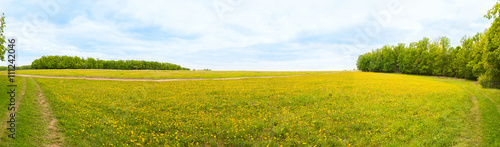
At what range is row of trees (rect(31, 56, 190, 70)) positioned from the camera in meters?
112

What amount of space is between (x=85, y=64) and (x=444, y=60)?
183221 millimetres

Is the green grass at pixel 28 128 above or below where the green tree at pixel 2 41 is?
below

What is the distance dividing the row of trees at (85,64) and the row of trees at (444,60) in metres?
153

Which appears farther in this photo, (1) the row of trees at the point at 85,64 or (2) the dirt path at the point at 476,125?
(1) the row of trees at the point at 85,64

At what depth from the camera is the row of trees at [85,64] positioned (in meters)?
112

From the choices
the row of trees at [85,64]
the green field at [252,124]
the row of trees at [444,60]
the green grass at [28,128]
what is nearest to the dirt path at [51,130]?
the green field at [252,124]

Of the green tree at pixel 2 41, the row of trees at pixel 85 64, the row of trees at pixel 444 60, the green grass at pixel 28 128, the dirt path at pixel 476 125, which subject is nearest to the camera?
the green grass at pixel 28 128

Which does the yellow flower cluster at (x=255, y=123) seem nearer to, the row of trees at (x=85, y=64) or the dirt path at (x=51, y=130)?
the dirt path at (x=51, y=130)

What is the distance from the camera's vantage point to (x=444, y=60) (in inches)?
3017

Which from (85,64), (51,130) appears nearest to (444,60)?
(51,130)

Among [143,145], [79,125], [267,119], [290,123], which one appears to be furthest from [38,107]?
[290,123]

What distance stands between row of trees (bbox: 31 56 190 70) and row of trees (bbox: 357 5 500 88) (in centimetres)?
15318

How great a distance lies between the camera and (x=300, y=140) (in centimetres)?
1044

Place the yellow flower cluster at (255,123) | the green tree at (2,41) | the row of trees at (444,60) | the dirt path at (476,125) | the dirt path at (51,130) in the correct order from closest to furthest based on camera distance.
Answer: the dirt path at (51,130), the yellow flower cluster at (255,123), the dirt path at (476,125), the green tree at (2,41), the row of trees at (444,60)
